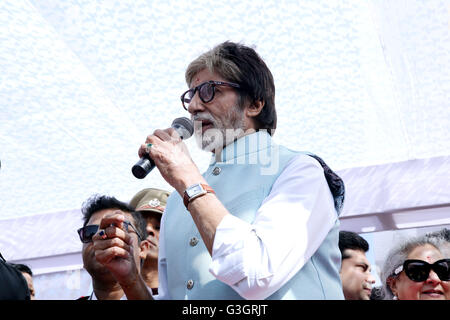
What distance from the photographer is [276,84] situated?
3.57 m

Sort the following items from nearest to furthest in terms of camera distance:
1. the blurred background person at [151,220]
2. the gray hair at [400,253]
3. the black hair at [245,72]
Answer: the black hair at [245,72] < the gray hair at [400,253] < the blurred background person at [151,220]

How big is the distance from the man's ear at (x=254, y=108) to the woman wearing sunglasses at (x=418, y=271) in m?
1.29

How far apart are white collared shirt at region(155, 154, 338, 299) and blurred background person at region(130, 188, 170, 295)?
5.61 ft

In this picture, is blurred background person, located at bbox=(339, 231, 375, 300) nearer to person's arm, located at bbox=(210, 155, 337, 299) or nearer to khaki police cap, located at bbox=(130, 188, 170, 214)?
khaki police cap, located at bbox=(130, 188, 170, 214)

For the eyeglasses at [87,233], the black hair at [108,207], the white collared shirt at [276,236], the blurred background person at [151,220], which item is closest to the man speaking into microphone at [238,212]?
the white collared shirt at [276,236]

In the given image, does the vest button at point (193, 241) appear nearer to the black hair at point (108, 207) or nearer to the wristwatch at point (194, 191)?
the wristwatch at point (194, 191)

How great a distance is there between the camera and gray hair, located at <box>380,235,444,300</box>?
310 centimetres

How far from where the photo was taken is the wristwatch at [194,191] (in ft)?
5.12

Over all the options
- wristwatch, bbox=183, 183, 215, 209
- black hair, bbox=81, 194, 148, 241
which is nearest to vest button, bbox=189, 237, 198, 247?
wristwatch, bbox=183, 183, 215, 209

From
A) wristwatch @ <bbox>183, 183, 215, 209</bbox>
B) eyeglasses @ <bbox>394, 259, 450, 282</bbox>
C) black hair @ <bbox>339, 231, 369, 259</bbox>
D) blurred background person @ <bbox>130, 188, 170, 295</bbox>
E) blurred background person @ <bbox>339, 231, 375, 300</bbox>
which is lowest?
blurred background person @ <bbox>339, 231, 375, 300</bbox>

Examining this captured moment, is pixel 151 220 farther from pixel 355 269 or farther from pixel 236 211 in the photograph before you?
pixel 236 211

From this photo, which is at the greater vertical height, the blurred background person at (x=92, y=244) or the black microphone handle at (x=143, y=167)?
the black microphone handle at (x=143, y=167)
